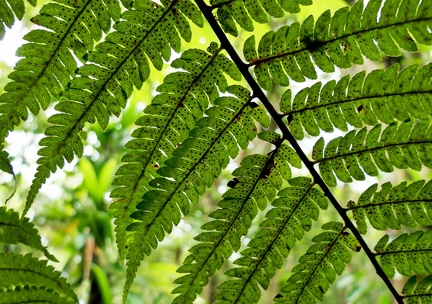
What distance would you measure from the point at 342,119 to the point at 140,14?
1.45 feet

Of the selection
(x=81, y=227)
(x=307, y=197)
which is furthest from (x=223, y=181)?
(x=307, y=197)

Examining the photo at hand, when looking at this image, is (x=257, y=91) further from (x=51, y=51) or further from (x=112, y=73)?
(x=51, y=51)

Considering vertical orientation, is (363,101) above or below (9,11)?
above

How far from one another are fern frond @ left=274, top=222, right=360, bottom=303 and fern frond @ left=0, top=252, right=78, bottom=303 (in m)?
0.46

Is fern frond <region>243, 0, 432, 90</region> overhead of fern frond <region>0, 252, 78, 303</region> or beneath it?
overhead

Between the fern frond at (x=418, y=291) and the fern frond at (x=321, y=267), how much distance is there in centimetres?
13

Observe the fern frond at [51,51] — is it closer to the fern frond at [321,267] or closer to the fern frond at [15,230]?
the fern frond at [15,230]

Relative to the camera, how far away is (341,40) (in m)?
0.75

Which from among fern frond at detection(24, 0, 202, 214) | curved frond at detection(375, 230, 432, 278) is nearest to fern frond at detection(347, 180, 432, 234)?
curved frond at detection(375, 230, 432, 278)

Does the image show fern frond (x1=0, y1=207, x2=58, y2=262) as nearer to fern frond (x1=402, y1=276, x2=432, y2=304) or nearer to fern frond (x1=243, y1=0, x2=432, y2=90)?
fern frond (x1=243, y1=0, x2=432, y2=90)

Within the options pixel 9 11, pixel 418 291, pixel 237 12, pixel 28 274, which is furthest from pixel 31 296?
pixel 418 291

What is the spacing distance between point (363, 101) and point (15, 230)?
0.71 metres

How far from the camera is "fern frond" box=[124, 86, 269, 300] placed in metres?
0.81

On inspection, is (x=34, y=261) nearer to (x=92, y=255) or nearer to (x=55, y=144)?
(x=55, y=144)
